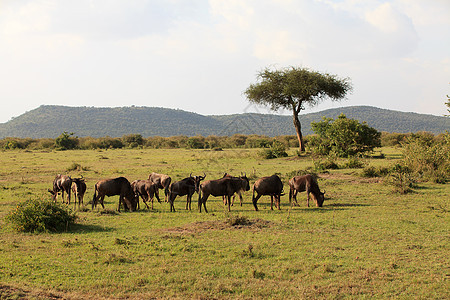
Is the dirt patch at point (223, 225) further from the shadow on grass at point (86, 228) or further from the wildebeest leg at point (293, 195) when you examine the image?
the wildebeest leg at point (293, 195)

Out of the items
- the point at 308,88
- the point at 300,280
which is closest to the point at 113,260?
the point at 300,280

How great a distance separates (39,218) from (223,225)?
5151 millimetres

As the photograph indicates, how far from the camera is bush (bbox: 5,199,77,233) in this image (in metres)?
10.8

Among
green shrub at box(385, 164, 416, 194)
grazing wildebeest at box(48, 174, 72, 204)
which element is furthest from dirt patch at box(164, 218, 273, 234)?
green shrub at box(385, 164, 416, 194)

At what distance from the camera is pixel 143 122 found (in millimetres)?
142125

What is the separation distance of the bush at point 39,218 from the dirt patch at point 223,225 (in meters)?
3.00

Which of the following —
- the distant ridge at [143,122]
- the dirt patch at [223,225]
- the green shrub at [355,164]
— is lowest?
the dirt patch at [223,225]

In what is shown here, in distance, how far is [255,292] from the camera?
6.64 metres

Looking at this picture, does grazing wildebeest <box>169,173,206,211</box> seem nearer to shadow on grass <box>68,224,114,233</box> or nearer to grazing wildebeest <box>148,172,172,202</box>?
grazing wildebeest <box>148,172,172,202</box>

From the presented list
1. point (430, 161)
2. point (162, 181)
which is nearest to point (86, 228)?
point (162, 181)

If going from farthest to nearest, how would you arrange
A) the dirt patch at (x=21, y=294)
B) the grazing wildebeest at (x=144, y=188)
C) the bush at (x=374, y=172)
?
1. the bush at (x=374, y=172)
2. the grazing wildebeest at (x=144, y=188)
3. the dirt patch at (x=21, y=294)

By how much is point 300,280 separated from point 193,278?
6.47 ft

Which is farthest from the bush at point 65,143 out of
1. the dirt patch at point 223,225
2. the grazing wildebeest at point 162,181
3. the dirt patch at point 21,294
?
the dirt patch at point 21,294

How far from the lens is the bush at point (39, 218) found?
1082cm
